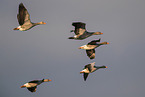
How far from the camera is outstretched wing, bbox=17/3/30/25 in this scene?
4738 cm

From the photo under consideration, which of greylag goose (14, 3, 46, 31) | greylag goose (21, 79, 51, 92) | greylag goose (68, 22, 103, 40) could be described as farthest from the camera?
greylag goose (21, 79, 51, 92)

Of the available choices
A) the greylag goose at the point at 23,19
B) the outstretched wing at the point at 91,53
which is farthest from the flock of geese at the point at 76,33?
the outstretched wing at the point at 91,53

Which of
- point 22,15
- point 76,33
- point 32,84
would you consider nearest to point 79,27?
point 76,33

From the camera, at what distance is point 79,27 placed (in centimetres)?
5028

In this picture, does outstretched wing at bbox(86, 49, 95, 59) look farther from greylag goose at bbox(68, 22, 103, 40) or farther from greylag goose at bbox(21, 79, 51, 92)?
greylag goose at bbox(21, 79, 51, 92)

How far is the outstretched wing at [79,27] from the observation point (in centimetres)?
4991

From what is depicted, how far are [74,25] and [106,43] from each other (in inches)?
179

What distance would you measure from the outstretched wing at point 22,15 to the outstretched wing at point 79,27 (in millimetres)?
5453

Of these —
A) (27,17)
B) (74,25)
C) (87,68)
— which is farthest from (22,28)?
(87,68)

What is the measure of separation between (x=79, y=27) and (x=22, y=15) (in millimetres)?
6898

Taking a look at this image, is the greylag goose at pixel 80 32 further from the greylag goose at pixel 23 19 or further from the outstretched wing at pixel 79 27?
the greylag goose at pixel 23 19

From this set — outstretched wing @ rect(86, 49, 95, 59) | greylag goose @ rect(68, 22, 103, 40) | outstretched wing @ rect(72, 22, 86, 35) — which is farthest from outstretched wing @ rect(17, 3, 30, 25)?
outstretched wing @ rect(86, 49, 95, 59)

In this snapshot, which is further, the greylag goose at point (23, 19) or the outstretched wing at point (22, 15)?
the greylag goose at point (23, 19)

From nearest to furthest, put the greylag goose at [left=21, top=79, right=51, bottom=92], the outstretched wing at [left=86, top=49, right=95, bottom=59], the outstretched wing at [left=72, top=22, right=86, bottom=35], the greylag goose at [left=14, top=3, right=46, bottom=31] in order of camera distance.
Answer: the greylag goose at [left=14, top=3, right=46, bottom=31] → the outstretched wing at [left=72, top=22, right=86, bottom=35] → the greylag goose at [left=21, top=79, right=51, bottom=92] → the outstretched wing at [left=86, top=49, right=95, bottom=59]
